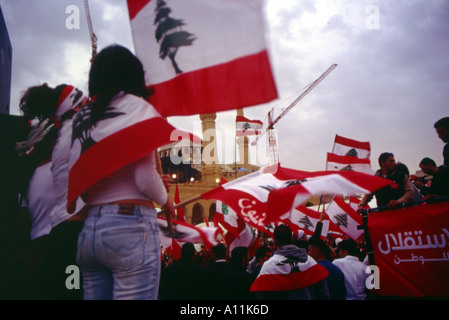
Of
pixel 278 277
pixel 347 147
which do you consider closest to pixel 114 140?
pixel 278 277

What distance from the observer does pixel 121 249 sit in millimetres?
1663

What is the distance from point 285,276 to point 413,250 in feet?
4.92

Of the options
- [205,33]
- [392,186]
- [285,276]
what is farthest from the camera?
[392,186]

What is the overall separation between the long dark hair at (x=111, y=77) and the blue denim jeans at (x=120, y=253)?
0.63 m

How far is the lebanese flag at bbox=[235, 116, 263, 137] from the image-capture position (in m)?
13.5

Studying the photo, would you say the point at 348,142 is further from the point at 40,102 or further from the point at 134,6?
the point at 40,102

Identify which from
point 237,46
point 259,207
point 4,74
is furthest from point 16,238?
point 259,207

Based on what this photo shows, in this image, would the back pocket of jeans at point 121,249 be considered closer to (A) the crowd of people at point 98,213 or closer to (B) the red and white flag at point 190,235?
(A) the crowd of people at point 98,213

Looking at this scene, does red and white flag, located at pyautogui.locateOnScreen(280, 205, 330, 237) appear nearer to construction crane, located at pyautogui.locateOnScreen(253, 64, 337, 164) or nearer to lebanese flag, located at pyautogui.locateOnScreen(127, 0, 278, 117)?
lebanese flag, located at pyautogui.locateOnScreen(127, 0, 278, 117)

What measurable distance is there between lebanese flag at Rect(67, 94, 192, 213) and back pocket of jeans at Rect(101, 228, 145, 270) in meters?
0.32

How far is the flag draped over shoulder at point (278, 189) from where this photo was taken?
2.82 metres

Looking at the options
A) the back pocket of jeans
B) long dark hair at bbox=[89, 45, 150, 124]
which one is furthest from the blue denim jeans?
long dark hair at bbox=[89, 45, 150, 124]

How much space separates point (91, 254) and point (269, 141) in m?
69.7

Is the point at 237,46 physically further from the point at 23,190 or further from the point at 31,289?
the point at 31,289
